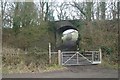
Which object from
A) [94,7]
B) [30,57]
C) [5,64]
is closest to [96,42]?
[94,7]

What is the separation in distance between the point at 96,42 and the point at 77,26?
46 cm

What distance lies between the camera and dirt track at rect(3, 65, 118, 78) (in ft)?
10.4

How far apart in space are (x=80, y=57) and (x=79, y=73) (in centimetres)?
52

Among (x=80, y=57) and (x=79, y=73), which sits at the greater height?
(x=80, y=57)

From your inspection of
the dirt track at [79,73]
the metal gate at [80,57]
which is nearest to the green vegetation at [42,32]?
the metal gate at [80,57]

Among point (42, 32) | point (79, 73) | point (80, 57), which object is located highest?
point (42, 32)

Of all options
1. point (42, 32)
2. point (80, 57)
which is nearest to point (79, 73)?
point (80, 57)

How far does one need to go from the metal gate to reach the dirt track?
143 millimetres

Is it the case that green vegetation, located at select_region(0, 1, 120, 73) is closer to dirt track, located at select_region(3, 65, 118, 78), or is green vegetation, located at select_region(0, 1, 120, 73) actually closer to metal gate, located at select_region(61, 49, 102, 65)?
metal gate, located at select_region(61, 49, 102, 65)

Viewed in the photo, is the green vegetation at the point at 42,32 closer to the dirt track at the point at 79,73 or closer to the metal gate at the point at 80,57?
the metal gate at the point at 80,57

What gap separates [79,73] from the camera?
3.40 metres

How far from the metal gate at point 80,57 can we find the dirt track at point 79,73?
14cm

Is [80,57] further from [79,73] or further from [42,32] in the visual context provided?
[42,32]

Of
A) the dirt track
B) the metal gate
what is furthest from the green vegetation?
the dirt track
